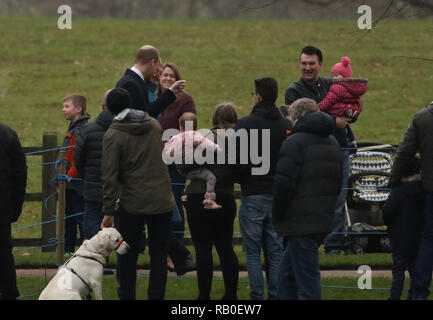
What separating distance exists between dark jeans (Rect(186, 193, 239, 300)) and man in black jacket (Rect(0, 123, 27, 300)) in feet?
5.45

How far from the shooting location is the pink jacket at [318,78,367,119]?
9.50m

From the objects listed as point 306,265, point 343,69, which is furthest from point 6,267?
point 343,69

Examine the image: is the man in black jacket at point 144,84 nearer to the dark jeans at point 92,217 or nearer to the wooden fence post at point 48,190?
the dark jeans at point 92,217

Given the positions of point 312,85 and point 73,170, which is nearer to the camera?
point 312,85

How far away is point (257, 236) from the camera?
26.4ft

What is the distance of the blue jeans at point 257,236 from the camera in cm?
803

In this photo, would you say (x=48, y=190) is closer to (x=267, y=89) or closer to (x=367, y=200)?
(x=367, y=200)

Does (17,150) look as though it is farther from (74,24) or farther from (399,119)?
(74,24)

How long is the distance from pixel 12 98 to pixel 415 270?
58.3ft

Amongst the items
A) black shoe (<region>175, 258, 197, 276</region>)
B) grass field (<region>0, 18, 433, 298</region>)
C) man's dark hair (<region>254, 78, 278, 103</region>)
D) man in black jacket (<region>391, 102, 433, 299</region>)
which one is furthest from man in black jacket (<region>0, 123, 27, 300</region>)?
grass field (<region>0, 18, 433, 298</region>)

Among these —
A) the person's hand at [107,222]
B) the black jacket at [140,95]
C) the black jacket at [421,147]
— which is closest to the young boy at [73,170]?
the black jacket at [140,95]

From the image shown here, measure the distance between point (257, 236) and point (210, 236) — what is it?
1.54 ft

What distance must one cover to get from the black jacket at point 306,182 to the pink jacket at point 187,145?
39.2 inches

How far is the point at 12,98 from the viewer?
23.8 m
